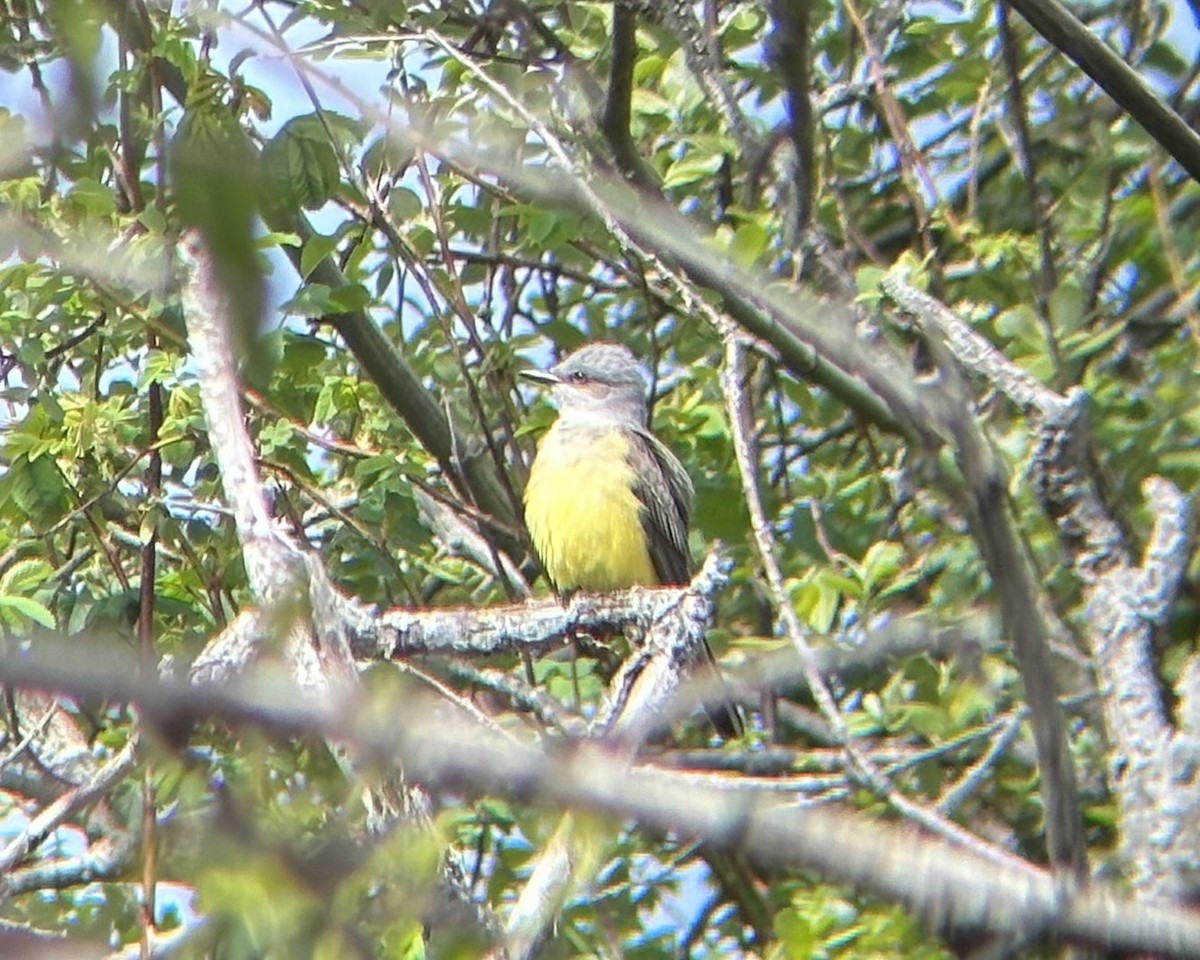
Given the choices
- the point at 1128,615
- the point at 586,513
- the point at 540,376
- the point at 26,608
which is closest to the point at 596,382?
the point at 540,376

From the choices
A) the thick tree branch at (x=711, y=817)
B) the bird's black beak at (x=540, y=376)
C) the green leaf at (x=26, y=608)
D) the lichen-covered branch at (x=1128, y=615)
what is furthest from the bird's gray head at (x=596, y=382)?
the thick tree branch at (x=711, y=817)

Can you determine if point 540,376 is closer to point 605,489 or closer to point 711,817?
point 605,489

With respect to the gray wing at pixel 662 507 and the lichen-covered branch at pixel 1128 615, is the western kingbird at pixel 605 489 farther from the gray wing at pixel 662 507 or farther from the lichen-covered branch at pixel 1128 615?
the lichen-covered branch at pixel 1128 615

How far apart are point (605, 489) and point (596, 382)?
0.40 metres

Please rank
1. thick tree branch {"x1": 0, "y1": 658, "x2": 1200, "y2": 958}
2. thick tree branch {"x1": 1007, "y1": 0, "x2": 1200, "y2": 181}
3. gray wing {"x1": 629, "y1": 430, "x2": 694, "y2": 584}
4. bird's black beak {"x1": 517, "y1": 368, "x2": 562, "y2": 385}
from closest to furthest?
thick tree branch {"x1": 0, "y1": 658, "x2": 1200, "y2": 958}, thick tree branch {"x1": 1007, "y1": 0, "x2": 1200, "y2": 181}, bird's black beak {"x1": 517, "y1": 368, "x2": 562, "y2": 385}, gray wing {"x1": 629, "y1": 430, "x2": 694, "y2": 584}

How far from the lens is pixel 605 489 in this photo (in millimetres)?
6895

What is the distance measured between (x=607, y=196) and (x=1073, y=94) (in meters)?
4.68

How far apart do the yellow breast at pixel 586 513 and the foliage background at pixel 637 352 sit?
16 cm

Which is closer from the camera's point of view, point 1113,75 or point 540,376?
point 1113,75

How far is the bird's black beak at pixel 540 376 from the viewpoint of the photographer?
6492mm

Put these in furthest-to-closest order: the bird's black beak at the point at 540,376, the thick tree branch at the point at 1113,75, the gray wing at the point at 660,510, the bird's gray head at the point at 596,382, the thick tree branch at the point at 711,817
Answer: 1. the gray wing at the point at 660,510
2. the bird's gray head at the point at 596,382
3. the bird's black beak at the point at 540,376
4. the thick tree branch at the point at 1113,75
5. the thick tree branch at the point at 711,817

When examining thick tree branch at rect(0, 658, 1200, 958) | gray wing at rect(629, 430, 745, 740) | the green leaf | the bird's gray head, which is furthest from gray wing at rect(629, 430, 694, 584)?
thick tree branch at rect(0, 658, 1200, 958)

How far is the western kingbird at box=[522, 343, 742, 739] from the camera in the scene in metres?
6.53

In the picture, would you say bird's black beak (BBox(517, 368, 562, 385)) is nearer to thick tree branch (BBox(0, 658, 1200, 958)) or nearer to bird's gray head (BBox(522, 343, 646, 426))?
bird's gray head (BBox(522, 343, 646, 426))
